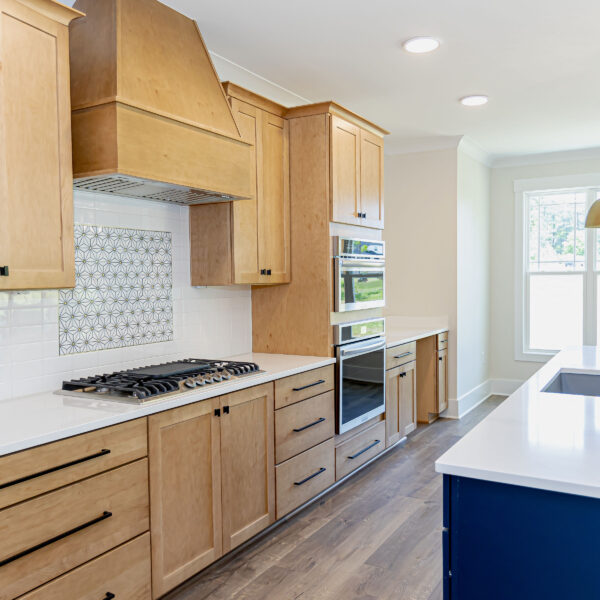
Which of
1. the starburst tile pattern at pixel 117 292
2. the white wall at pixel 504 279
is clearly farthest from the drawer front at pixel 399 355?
the white wall at pixel 504 279

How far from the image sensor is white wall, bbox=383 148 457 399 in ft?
18.1

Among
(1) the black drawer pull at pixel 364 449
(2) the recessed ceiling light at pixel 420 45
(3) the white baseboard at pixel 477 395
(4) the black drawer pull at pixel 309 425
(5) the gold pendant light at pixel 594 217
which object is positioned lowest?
(3) the white baseboard at pixel 477 395

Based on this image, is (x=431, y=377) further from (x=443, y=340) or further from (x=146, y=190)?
(x=146, y=190)

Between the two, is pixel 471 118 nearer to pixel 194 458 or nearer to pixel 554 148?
pixel 554 148

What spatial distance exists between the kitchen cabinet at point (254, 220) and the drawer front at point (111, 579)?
4.87 ft

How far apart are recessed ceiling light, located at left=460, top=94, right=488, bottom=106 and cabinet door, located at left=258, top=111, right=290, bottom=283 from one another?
1.50 metres

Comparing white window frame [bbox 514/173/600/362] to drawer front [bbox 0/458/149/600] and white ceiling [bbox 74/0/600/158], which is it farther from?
drawer front [bbox 0/458/149/600]

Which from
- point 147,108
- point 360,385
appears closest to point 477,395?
point 360,385

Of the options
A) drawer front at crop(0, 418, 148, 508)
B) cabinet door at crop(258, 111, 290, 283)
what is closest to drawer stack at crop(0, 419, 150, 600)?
drawer front at crop(0, 418, 148, 508)

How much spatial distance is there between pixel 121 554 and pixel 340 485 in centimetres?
189

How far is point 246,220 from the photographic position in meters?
3.27

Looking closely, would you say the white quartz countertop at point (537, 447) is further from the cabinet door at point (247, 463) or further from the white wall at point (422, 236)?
the white wall at point (422, 236)

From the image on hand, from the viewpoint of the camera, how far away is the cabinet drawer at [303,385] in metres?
3.07

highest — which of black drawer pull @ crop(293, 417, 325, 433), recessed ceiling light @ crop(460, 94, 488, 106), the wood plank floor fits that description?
recessed ceiling light @ crop(460, 94, 488, 106)
